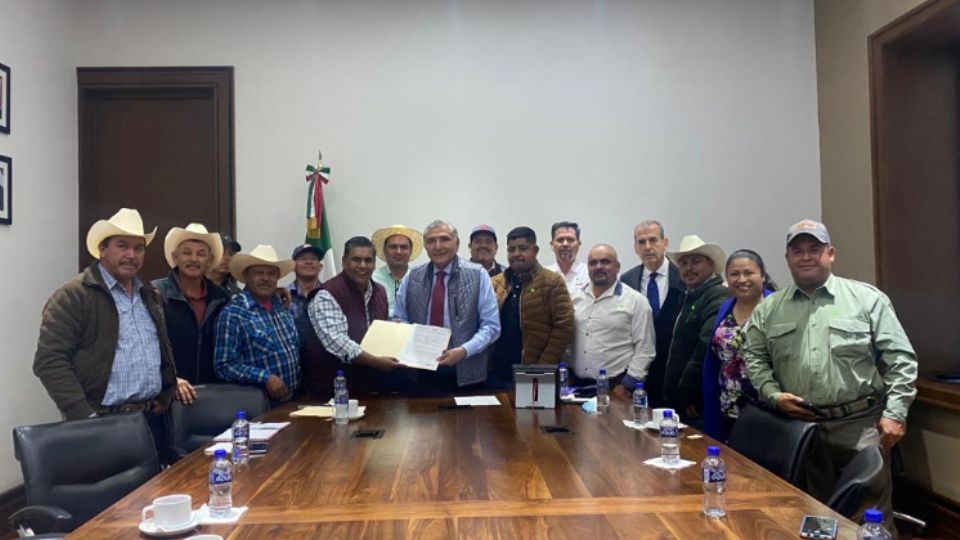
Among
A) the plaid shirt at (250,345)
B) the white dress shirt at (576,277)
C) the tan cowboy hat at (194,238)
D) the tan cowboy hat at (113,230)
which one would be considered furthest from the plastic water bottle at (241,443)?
the white dress shirt at (576,277)

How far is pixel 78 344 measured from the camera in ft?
9.59

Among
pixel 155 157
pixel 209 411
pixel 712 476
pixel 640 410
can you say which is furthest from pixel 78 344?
pixel 155 157

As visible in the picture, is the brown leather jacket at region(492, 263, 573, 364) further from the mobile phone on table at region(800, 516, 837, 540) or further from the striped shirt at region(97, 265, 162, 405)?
the mobile phone on table at region(800, 516, 837, 540)

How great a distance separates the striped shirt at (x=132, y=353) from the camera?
3.01 m

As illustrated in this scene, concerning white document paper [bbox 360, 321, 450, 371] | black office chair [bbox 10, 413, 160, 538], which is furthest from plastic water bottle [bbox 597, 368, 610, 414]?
black office chair [bbox 10, 413, 160, 538]

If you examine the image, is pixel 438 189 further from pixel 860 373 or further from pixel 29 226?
pixel 860 373

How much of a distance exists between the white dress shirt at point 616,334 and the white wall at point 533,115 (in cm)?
137

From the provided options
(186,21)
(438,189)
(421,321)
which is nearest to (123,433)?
(421,321)

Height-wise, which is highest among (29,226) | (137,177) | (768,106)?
(768,106)

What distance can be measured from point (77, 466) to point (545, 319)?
Answer: 2.38 meters

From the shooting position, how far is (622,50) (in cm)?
532

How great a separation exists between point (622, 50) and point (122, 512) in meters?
4.66

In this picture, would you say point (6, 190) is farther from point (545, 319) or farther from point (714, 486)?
point (714, 486)

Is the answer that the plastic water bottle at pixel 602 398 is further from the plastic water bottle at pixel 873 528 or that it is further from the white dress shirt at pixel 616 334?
the plastic water bottle at pixel 873 528
